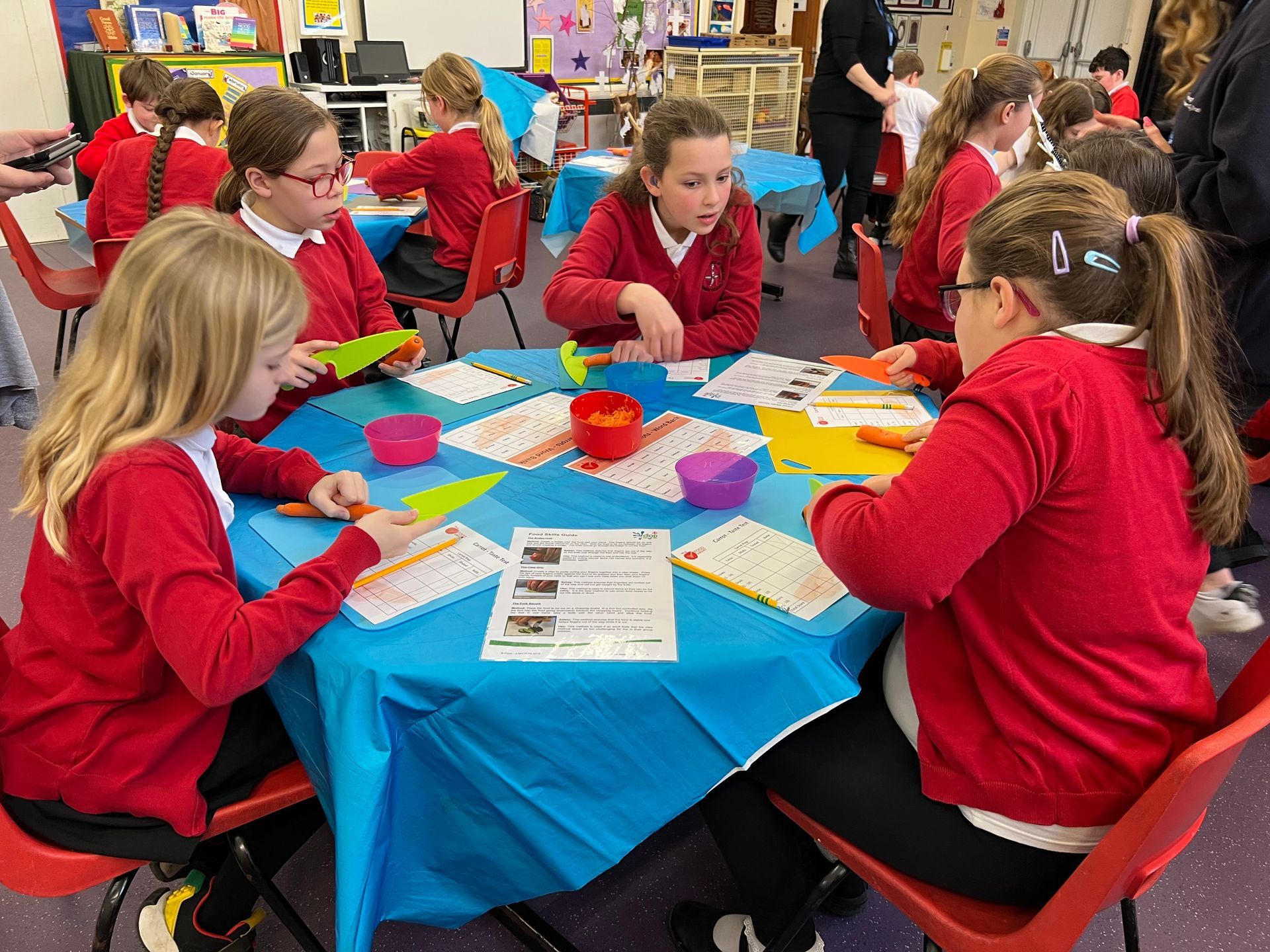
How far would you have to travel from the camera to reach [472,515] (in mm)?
1249

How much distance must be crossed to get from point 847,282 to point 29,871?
190 inches

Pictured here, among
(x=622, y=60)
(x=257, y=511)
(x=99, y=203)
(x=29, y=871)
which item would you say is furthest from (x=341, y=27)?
(x=29, y=871)

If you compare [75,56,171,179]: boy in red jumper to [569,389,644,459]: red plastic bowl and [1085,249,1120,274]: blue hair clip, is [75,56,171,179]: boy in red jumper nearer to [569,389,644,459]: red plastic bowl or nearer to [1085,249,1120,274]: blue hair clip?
[569,389,644,459]: red plastic bowl

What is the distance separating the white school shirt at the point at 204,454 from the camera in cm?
103

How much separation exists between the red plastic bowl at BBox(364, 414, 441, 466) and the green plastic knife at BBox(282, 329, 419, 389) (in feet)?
0.83

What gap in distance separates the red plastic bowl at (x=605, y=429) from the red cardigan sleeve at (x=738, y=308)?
0.42 m

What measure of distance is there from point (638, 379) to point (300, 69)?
5.34m

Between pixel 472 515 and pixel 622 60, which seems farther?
pixel 622 60

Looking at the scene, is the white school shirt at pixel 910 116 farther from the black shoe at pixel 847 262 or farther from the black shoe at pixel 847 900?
the black shoe at pixel 847 900

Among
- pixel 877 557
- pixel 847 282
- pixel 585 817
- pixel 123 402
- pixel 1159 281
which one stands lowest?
pixel 847 282

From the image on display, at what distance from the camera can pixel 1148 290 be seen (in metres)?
Result: 0.94

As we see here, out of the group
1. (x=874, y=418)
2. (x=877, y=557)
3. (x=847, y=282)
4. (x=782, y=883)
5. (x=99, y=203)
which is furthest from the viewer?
(x=847, y=282)

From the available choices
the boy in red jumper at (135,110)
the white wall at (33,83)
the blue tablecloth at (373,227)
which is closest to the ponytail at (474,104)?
the blue tablecloth at (373,227)

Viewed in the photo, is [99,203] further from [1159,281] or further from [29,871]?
[1159,281]
